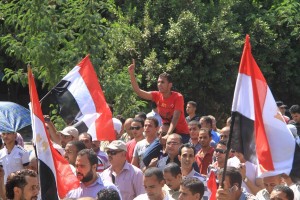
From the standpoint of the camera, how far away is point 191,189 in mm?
7844

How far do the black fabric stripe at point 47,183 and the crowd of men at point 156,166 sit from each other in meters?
0.23

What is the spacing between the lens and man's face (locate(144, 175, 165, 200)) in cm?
811

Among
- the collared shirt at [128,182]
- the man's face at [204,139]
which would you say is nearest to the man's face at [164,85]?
the man's face at [204,139]

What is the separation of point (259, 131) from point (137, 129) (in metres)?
4.21

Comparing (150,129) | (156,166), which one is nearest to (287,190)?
(156,166)

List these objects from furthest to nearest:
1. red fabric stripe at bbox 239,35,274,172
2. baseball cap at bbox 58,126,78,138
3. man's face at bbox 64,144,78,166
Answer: baseball cap at bbox 58,126,78,138 < man's face at bbox 64,144,78,166 < red fabric stripe at bbox 239,35,274,172

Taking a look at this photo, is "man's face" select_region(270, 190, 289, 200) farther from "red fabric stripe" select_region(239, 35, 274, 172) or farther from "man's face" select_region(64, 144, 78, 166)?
"man's face" select_region(64, 144, 78, 166)

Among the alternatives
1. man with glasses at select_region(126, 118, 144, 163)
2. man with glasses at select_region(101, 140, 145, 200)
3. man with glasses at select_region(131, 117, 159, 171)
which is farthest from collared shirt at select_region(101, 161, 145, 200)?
man with glasses at select_region(126, 118, 144, 163)

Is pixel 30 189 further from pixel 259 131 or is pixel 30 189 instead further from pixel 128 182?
pixel 128 182

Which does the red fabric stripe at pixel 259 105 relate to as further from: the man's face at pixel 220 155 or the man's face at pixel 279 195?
the man's face at pixel 220 155

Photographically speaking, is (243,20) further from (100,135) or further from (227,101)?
(100,135)

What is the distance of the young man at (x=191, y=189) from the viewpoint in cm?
784

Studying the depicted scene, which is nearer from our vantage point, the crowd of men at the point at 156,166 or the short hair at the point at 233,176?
the crowd of men at the point at 156,166

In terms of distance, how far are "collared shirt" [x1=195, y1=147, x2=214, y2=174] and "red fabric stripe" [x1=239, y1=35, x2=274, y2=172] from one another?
10.1ft
